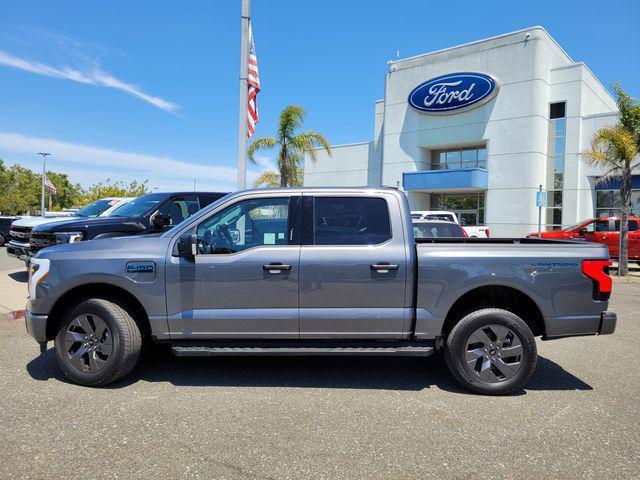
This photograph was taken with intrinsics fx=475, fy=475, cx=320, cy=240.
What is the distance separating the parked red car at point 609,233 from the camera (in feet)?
54.8

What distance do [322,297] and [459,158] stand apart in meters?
28.1

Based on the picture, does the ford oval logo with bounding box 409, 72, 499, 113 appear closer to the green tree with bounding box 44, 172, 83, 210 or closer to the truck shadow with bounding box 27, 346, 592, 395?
the truck shadow with bounding box 27, 346, 592, 395

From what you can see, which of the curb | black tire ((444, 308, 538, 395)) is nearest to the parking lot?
black tire ((444, 308, 538, 395))

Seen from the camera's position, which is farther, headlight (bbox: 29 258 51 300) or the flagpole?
the flagpole

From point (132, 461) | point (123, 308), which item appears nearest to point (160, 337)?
point (123, 308)

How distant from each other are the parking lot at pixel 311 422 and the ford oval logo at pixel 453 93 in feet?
81.5

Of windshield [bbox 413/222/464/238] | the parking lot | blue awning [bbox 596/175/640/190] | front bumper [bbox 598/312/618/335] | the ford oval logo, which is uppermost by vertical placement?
the ford oval logo

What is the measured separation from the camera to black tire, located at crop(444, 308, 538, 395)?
14.3 feet

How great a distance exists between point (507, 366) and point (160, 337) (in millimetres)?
3246

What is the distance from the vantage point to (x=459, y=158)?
30375 mm

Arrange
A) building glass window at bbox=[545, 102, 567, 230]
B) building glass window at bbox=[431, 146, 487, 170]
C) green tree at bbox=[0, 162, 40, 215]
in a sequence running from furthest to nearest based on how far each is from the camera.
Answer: green tree at bbox=[0, 162, 40, 215], building glass window at bbox=[431, 146, 487, 170], building glass window at bbox=[545, 102, 567, 230]

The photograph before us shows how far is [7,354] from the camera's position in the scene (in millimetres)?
5434

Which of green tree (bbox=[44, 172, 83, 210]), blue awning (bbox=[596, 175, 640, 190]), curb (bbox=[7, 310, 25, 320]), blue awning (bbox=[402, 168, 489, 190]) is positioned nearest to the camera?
curb (bbox=[7, 310, 25, 320])

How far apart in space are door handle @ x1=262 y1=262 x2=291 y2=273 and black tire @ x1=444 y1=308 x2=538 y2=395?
1.67 m
